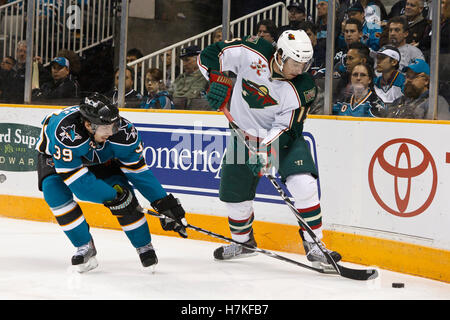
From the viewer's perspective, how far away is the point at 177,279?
3.63 metres

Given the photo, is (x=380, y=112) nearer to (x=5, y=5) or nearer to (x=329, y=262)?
(x=329, y=262)

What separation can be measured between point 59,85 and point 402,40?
273 cm

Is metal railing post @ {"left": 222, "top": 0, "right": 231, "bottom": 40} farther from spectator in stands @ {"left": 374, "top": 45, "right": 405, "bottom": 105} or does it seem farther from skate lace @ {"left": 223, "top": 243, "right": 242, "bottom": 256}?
skate lace @ {"left": 223, "top": 243, "right": 242, "bottom": 256}

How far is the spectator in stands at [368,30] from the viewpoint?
415cm

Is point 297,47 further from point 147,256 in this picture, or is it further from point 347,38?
point 147,256

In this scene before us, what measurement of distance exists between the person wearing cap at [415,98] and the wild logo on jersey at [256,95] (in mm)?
670

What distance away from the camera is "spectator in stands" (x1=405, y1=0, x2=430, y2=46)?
3.93 m

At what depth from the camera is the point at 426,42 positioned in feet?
12.8

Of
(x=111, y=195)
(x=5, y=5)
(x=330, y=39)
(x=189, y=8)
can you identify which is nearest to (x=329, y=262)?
(x=111, y=195)

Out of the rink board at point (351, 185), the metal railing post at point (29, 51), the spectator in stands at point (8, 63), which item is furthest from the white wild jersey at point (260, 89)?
the spectator in stands at point (8, 63)

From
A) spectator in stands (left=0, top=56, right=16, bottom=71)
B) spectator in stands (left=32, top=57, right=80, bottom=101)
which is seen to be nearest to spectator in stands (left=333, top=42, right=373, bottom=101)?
spectator in stands (left=32, top=57, right=80, bottom=101)

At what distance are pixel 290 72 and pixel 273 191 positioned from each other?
Answer: 0.98 metres

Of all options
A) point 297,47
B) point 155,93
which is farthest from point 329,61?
point 155,93

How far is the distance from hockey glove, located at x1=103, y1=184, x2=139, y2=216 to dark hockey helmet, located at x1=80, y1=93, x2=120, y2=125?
342 mm
